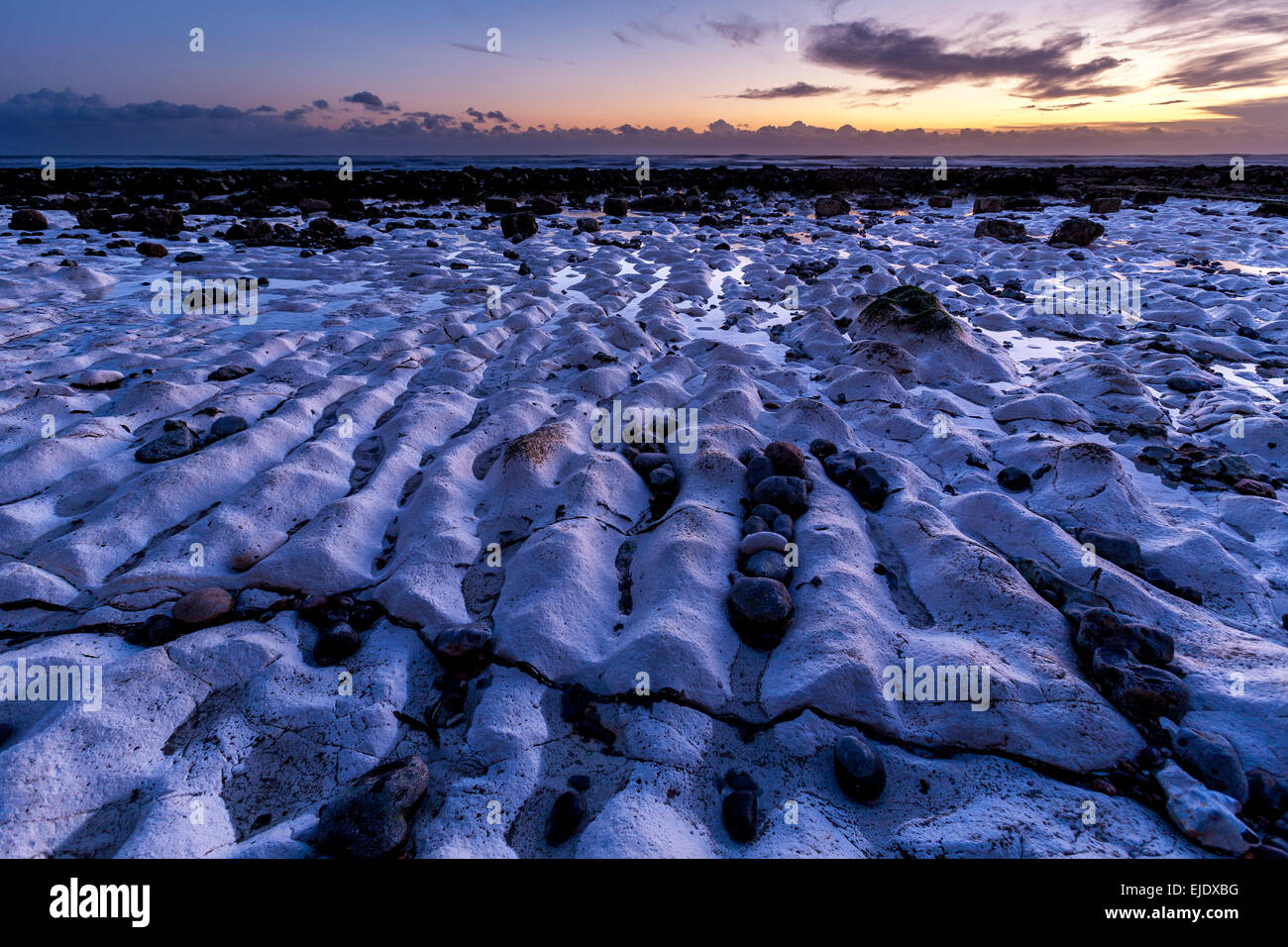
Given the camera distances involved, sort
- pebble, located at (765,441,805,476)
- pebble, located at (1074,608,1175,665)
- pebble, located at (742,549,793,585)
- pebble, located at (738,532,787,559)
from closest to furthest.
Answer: pebble, located at (1074,608,1175,665)
pebble, located at (742,549,793,585)
pebble, located at (738,532,787,559)
pebble, located at (765,441,805,476)

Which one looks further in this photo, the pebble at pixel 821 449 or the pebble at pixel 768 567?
the pebble at pixel 821 449

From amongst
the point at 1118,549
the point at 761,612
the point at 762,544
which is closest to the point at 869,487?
the point at 762,544

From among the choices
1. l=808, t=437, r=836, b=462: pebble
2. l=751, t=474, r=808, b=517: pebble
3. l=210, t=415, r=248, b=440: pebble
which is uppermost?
l=210, t=415, r=248, b=440: pebble

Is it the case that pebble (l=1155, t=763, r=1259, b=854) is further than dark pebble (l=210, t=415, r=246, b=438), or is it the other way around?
dark pebble (l=210, t=415, r=246, b=438)

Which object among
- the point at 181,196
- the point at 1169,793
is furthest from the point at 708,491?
the point at 181,196

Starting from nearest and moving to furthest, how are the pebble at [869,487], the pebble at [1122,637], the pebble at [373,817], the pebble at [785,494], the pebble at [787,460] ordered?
the pebble at [373,817]
the pebble at [1122,637]
the pebble at [785,494]
the pebble at [869,487]
the pebble at [787,460]

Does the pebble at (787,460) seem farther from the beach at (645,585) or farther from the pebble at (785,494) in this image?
the pebble at (785,494)

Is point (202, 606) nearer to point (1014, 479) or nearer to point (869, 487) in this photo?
point (869, 487)

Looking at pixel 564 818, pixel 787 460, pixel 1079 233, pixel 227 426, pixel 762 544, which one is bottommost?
pixel 564 818

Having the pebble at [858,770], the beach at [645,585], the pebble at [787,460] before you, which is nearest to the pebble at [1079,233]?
the beach at [645,585]

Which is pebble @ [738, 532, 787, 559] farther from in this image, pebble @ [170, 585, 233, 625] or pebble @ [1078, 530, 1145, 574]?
pebble @ [170, 585, 233, 625]

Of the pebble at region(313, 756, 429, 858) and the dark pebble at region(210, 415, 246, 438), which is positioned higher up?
the dark pebble at region(210, 415, 246, 438)

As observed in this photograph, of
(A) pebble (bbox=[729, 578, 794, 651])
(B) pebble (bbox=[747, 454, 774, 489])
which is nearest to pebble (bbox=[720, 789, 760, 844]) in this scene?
(A) pebble (bbox=[729, 578, 794, 651])
